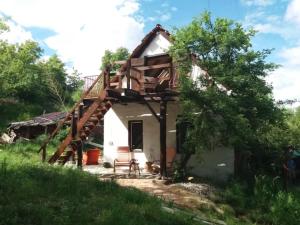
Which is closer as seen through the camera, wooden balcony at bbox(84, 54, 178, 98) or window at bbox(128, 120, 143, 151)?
wooden balcony at bbox(84, 54, 178, 98)

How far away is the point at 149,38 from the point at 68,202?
39.5 feet

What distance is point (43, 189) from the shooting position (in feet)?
26.5

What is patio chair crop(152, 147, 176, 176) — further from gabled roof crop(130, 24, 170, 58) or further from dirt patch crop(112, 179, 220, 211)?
gabled roof crop(130, 24, 170, 58)

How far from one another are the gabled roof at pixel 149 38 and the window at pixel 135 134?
324cm

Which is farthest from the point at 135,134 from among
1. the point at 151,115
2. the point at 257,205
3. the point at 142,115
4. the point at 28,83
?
the point at 28,83

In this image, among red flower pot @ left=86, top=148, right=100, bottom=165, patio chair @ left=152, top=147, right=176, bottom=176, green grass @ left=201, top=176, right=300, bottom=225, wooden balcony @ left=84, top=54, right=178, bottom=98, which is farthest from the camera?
red flower pot @ left=86, top=148, right=100, bottom=165

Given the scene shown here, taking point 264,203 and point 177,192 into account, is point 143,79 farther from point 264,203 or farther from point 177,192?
point 264,203

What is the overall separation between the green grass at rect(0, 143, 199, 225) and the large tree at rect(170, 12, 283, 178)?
464 centimetres

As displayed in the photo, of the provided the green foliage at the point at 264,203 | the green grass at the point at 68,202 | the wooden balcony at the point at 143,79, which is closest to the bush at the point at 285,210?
the green foliage at the point at 264,203

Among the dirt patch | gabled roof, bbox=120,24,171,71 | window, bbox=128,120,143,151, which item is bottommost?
the dirt patch

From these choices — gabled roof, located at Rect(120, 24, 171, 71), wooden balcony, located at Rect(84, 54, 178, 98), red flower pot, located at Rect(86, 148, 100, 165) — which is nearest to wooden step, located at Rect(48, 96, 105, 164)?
wooden balcony, located at Rect(84, 54, 178, 98)

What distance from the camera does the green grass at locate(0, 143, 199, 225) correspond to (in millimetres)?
6430

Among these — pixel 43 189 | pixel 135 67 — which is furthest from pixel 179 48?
pixel 43 189

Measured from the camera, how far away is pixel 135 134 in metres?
17.8
